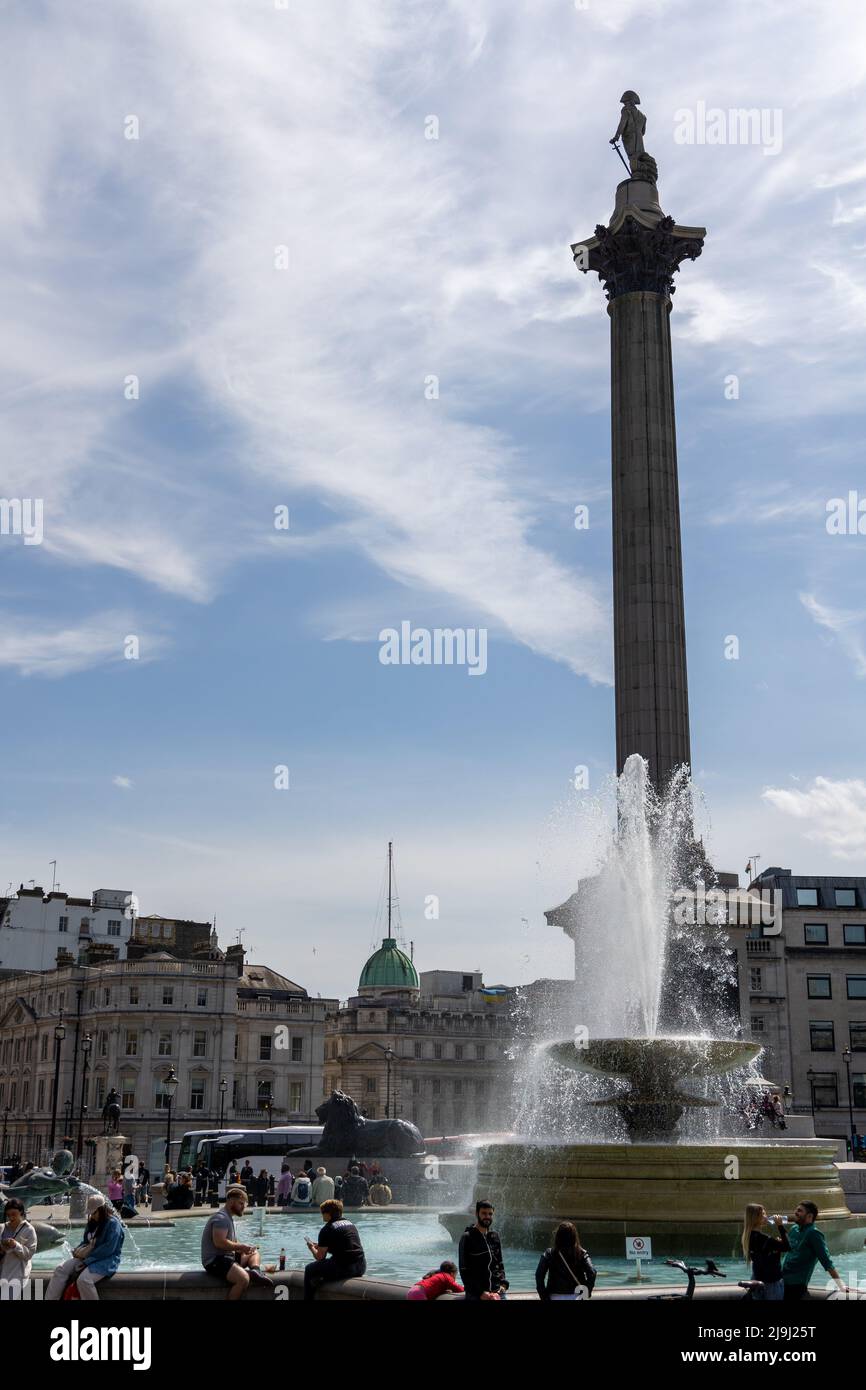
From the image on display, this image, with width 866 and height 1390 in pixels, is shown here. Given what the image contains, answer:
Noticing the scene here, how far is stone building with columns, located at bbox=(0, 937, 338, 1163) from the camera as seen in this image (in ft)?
319

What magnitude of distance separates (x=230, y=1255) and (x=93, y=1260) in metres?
1.20

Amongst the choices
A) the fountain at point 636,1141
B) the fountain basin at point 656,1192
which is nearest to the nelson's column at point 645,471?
the fountain at point 636,1141

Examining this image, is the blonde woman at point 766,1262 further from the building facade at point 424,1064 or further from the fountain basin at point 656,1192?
the building facade at point 424,1064

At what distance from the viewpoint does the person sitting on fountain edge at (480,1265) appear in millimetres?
12266

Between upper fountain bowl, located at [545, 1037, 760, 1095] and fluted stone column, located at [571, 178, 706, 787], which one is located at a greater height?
fluted stone column, located at [571, 178, 706, 787]

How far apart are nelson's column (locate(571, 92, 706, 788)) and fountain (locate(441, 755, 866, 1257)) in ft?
16.3

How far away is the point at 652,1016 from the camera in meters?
34.4

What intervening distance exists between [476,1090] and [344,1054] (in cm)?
1200

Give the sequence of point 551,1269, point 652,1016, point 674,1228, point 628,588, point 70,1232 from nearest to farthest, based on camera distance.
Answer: point 551,1269, point 674,1228, point 70,1232, point 652,1016, point 628,588

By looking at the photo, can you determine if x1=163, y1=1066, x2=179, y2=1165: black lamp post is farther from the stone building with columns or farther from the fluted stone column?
the stone building with columns

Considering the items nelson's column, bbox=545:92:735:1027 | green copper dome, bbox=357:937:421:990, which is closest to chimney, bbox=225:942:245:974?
green copper dome, bbox=357:937:421:990

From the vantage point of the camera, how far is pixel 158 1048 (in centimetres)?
9788

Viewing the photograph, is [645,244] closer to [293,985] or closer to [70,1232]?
[70,1232]
